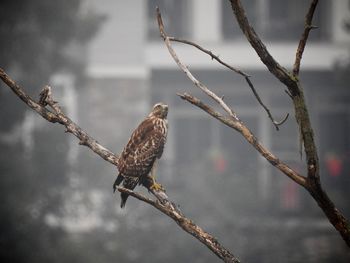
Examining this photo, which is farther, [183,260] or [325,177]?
[325,177]

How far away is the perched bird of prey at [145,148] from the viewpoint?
3170 mm

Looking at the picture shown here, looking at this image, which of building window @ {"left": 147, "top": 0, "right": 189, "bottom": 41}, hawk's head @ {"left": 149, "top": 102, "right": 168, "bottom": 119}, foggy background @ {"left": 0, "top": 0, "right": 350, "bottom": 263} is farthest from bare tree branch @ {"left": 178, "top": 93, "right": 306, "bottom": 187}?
building window @ {"left": 147, "top": 0, "right": 189, "bottom": 41}

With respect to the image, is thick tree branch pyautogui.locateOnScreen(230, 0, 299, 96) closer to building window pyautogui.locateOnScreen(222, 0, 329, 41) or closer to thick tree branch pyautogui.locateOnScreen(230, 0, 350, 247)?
thick tree branch pyautogui.locateOnScreen(230, 0, 350, 247)

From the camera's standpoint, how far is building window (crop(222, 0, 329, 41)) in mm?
13273

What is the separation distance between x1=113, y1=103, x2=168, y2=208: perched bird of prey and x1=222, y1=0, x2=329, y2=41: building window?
997cm

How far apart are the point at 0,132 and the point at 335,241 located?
4377mm

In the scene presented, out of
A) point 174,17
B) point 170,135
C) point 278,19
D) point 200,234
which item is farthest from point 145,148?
point 278,19

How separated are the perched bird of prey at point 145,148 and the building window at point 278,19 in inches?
393

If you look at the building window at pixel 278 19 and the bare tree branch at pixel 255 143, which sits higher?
the building window at pixel 278 19

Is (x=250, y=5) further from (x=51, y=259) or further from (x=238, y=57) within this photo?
(x=51, y=259)

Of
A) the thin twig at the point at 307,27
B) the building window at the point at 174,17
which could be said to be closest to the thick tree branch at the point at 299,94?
the thin twig at the point at 307,27

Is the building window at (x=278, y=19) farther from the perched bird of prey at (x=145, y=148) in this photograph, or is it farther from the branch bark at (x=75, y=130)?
the branch bark at (x=75, y=130)

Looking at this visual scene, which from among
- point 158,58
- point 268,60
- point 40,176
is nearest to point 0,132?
point 40,176

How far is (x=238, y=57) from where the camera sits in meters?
12.8
